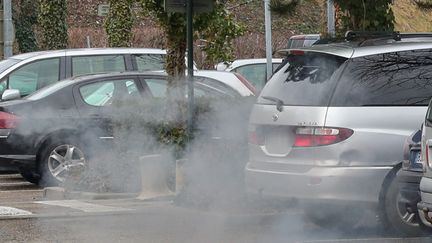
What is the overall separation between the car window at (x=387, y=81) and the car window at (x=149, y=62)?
23.3 feet

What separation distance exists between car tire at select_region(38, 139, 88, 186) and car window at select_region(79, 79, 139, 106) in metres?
0.69

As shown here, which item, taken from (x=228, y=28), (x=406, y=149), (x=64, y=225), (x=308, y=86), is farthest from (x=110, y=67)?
(x=406, y=149)

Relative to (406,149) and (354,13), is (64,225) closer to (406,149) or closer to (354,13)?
(406,149)

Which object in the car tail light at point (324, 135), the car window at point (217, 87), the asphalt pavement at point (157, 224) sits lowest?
the asphalt pavement at point (157, 224)

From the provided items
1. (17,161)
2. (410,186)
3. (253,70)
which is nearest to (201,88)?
(17,161)

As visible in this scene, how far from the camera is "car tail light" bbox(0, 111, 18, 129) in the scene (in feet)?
43.2

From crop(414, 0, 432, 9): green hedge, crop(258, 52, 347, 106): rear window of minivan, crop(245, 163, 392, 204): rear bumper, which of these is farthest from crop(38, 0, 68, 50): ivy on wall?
crop(245, 163, 392, 204): rear bumper

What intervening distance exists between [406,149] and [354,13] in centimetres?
452

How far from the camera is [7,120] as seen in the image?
13188mm

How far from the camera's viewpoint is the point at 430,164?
750cm

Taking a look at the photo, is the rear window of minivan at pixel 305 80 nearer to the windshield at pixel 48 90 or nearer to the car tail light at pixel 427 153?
the car tail light at pixel 427 153

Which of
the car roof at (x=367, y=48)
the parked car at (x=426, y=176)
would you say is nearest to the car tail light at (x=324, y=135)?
the car roof at (x=367, y=48)

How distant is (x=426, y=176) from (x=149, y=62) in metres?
8.94

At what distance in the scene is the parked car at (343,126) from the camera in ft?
28.8
